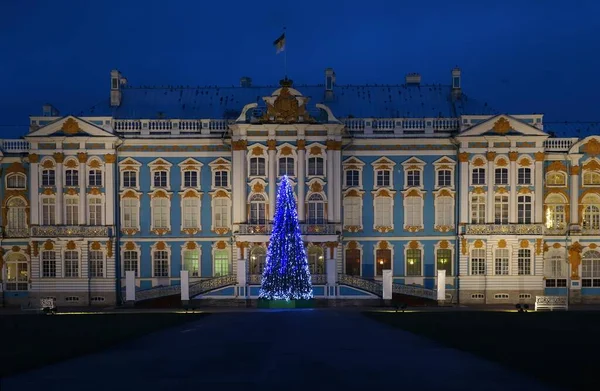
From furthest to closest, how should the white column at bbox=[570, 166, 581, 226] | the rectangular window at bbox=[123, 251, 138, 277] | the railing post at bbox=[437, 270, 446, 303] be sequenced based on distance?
the rectangular window at bbox=[123, 251, 138, 277]
the white column at bbox=[570, 166, 581, 226]
the railing post at bbox=[437, 270, 446, 303]

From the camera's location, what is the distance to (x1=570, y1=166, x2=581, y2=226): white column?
5341 centimetres

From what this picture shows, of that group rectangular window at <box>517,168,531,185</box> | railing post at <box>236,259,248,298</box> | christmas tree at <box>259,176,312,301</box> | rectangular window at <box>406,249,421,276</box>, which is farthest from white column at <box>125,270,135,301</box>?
rectangular window at <box>517,168,531,185</box>

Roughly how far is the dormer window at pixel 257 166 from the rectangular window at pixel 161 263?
897cm

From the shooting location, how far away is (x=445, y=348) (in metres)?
25.7

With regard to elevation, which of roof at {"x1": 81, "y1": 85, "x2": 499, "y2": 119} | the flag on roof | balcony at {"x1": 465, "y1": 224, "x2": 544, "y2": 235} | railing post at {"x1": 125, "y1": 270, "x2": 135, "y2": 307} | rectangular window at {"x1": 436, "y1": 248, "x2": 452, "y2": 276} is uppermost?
the flag on roof

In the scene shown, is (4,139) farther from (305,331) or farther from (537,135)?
(537,135)

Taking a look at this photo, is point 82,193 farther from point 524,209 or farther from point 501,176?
point 524,209

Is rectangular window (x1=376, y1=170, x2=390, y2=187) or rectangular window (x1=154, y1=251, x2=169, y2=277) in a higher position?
rectangular window (x1=376, y1=170, x2=390, y2=187)

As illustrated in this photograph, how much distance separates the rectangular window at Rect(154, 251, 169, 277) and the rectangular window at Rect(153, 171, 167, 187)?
16.3ft

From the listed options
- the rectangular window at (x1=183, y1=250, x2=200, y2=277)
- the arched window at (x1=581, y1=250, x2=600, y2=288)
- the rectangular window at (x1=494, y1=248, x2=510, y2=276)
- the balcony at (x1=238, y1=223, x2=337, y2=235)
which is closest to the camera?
the balcony at (x1=238, y1=223, x2=337, y2=235)

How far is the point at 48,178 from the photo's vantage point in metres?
52.8

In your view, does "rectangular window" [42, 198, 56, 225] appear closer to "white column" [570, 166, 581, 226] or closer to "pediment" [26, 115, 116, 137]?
"pediment" [26, 115, 116, 137]

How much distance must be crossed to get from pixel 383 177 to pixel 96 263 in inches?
848

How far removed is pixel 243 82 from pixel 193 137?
8.78 m
